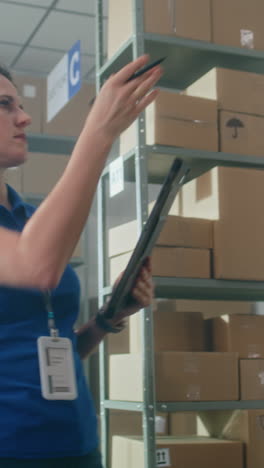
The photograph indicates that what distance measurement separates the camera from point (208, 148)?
87.7 inches

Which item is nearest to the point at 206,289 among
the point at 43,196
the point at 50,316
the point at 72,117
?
the point at 50,316

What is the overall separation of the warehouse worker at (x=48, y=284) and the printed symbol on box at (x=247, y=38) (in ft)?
4.37

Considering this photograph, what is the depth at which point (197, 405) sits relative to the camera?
79.7 inches

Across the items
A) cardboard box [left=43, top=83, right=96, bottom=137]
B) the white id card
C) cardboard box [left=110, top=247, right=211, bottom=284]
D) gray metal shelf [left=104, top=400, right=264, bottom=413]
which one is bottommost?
gray metal shelf [left=104, top=400, right=264, bottom=413]

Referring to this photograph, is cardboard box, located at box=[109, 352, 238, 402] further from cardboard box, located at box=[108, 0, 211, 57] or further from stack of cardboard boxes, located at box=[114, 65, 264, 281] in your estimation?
cardboard box, located at box=[108, 0, 211, 57]

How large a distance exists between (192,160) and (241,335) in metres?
0.65

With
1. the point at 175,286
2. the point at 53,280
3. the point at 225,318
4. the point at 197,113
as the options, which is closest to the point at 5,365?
the point at 53,280

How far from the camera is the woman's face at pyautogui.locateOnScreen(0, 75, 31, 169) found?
1124mm

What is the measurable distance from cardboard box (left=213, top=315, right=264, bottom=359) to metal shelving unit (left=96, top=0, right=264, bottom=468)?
0.37ft

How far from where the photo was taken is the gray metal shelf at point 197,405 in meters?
1.98

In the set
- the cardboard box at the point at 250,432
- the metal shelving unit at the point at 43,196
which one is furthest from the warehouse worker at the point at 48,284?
the metal shelving unit at the point at 43,196

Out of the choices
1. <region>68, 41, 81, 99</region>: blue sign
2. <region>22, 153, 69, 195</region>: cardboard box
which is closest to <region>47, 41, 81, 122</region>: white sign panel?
<region>68, 41, 81, 99</region>: blue sign

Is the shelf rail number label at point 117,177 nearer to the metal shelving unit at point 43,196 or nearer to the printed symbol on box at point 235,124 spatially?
the printed symbol on box at point 235,124

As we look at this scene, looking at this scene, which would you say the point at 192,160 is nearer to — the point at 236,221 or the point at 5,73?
the point at 236,221
